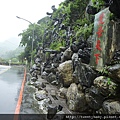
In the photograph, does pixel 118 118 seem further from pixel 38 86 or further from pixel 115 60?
pixel 38 86

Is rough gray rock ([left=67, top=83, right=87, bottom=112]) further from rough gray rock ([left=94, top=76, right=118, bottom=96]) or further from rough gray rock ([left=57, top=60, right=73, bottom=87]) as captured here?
rough gray rock ([left=57, top=60, right=73, bottom=87])

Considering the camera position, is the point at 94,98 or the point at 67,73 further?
the point at 67,73

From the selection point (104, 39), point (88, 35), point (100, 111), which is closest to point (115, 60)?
point (104, 39)

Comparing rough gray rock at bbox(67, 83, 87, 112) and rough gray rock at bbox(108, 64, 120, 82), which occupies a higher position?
rough gray rock at bbox(108, 64, 120, 82)

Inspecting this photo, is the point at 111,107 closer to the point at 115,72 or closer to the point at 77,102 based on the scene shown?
the point at 115,72

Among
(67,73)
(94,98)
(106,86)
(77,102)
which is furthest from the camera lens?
(67,73)

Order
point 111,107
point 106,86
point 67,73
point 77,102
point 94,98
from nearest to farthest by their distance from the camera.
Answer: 1. point 111,107
2. point 106,86
3. point 94,98
4. point 77,102
5. point 67,73

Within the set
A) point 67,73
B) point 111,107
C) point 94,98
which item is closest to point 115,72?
point 111,107

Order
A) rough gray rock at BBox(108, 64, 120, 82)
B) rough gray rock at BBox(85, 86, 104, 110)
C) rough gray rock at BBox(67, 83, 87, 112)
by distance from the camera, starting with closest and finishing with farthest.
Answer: rough gray rock at BBox(108, 64, 120, 82), rough gray rock at BBox(85, 86, 104, 110), rough gray rock at BBox(67, 83, 87, 112)

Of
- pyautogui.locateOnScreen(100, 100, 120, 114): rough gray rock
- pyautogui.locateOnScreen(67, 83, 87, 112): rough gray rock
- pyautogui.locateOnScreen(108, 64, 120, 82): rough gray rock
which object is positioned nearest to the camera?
pyautogui.locateOnScreen(100, 100, 120, 114): rough gray rock

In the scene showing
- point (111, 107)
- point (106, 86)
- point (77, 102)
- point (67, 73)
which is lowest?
point (77, 102)

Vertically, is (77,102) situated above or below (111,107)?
below

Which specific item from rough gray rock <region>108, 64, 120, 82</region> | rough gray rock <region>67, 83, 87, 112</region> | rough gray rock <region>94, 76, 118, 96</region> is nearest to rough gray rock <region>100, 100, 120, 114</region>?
rough gray rock <region>94, 76, 118, 96</region>

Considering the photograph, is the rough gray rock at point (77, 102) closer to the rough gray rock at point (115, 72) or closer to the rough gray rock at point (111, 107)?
the rough gray rock at point (111, 107)
